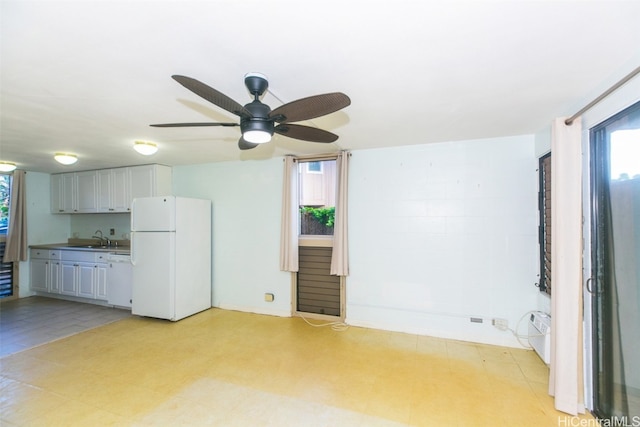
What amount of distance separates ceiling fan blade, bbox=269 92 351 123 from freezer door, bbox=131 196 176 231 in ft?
9.62

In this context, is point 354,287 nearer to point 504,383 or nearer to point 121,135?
point 504,383

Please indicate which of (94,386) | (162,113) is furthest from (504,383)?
(162,113)

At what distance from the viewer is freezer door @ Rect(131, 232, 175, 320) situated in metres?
3.96

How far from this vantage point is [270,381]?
2.52 meters

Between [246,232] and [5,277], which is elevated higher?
[246,232]

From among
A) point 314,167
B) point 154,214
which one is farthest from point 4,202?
point 314,167

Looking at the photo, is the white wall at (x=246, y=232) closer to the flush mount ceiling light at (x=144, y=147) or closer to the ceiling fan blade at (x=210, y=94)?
the flush mount ceiling light at (x=144, y=147)

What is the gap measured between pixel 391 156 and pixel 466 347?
7.90 ft

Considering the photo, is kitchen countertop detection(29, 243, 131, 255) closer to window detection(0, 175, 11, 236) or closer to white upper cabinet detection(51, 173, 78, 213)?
window detection(0, 175, 11, 236)

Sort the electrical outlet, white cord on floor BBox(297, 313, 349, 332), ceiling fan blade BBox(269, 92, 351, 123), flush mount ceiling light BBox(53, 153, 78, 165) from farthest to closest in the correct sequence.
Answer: flush mount ceiling light BBox(53, 153, 78, 165) < white cord on floor BBox(297, 313, 349, 332) < the electrical outlet < ceiling fan blade BBox(269, 92, 351, 123)

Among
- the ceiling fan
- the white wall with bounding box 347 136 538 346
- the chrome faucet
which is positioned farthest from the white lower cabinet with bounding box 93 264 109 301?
the ceiling fan

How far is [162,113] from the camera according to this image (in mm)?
2521

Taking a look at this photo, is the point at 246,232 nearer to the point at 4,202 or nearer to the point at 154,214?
the point at 154,214

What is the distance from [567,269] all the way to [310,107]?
2221 millimetres
